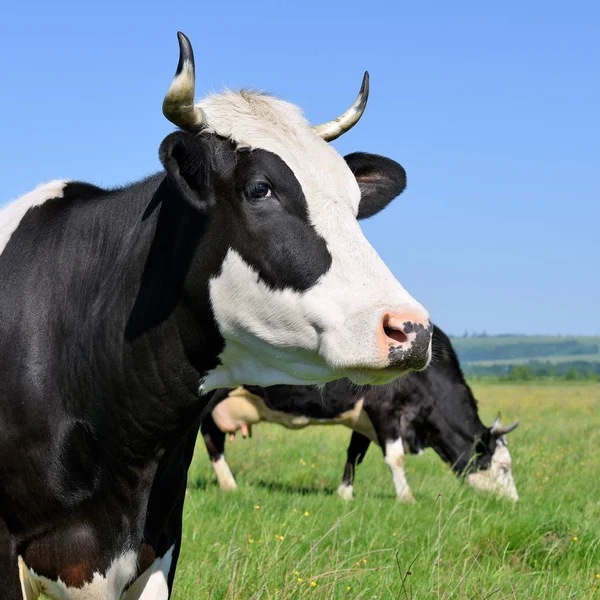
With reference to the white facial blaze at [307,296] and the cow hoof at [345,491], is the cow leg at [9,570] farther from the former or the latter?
the cow hoof at [345,491]

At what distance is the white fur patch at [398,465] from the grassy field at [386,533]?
0.22 meters

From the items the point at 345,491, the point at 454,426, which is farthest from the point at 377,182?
the point at 454,426

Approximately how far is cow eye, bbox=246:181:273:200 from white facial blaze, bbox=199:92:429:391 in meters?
0.12

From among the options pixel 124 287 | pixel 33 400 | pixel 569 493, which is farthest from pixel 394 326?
pixel 569 493

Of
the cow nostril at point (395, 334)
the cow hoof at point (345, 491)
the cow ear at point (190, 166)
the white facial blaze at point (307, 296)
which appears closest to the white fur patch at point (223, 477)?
the cow hoof at point (345, 491)

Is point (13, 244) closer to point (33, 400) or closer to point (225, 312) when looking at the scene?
point (33, 400)

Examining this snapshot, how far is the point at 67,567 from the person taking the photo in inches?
150

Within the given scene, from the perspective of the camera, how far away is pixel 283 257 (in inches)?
134

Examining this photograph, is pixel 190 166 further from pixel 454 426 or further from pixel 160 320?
pixel 454 426

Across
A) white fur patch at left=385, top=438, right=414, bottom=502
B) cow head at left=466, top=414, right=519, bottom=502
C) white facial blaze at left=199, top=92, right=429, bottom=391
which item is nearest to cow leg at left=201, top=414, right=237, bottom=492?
white fur patch at left=385, top=438, right=414, bottom=502

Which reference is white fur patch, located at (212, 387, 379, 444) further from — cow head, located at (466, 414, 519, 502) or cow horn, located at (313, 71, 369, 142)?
cow horn, located at (313, 71, 369, 142)

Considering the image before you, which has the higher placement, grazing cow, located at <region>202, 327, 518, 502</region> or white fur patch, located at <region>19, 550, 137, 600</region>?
white fur patch, located at <region>19, 550, 137, 600</region>

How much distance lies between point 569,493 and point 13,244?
7.63m

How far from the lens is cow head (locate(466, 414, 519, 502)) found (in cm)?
1134
